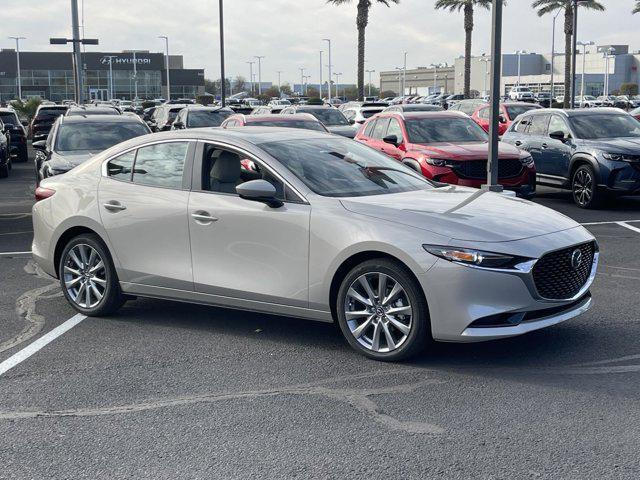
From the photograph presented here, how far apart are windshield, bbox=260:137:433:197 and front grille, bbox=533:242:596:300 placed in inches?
54.2

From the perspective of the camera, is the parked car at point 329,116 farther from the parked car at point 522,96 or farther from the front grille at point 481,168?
the parked car at point 522,96

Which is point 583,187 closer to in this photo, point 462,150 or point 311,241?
point 462,150

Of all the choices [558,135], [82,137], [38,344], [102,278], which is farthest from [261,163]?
[558,135]

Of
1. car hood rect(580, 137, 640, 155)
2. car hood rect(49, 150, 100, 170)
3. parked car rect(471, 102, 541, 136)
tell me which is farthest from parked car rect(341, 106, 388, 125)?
car hood rect(49, 150, 100, 170)

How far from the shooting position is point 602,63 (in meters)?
130

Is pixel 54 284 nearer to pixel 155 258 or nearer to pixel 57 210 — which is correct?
pixel 57 210

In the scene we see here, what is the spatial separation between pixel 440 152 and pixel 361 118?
1554 centimetres

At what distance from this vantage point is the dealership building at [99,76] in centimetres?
11406

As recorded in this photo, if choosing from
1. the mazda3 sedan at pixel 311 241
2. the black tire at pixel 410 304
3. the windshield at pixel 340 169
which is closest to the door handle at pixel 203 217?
the mazda3 sedan at pixel 311 241

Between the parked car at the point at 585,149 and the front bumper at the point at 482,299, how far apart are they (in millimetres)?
9061

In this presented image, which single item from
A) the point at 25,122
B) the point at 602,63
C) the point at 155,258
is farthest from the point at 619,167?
the point at 602,63

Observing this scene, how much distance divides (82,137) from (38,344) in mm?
8124

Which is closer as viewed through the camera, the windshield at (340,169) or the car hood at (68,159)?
the windshield at (340,169)

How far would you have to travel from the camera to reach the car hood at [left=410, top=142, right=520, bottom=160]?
13711 millimetres
